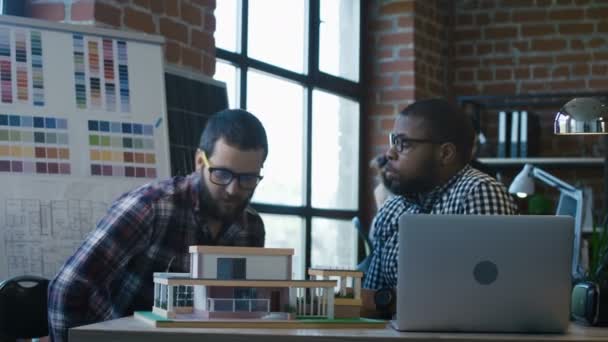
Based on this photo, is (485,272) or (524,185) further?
(524,185)

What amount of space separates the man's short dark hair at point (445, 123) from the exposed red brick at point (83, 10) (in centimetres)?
106

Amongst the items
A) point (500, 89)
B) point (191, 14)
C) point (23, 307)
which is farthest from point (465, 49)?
point (23, 307)

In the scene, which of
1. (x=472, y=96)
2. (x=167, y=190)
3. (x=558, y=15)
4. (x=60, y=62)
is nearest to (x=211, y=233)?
(x=167, y=190)

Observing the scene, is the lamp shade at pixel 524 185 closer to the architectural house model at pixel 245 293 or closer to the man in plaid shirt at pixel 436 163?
the man in plaid shirt at pixel 436 163

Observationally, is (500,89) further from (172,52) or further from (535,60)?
(172,52)

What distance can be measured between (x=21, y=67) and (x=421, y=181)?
1243 mm

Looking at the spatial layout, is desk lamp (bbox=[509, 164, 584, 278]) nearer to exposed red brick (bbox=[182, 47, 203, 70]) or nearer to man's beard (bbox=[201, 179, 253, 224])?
exposed red brick (bbox=[182, 47, 203, 70])

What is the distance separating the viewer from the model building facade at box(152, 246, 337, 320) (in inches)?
81.2

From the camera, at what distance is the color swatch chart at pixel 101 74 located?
10.5ft

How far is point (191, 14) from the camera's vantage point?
3.96m

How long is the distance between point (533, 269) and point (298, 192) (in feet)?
10.7

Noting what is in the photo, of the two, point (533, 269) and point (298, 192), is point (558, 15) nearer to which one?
point (298, 192)

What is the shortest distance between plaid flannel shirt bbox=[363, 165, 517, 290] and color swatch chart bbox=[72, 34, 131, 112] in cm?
93

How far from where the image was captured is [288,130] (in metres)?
5.18
